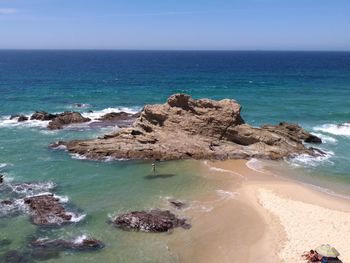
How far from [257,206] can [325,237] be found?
652 centimetres

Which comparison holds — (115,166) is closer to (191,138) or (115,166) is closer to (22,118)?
(191,138)

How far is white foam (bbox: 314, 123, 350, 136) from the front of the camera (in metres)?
60.5

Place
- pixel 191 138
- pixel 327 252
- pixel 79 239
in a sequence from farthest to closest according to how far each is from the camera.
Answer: pixel 191 138 → pixel 79 239 → pixel 327 252

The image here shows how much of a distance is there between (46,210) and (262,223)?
1544 centimetres

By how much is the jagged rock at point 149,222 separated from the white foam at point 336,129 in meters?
36.1

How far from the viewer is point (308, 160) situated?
46.8m

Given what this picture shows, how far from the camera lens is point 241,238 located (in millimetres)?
29609

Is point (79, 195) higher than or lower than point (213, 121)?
lower

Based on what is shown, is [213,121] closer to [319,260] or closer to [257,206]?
[257,206]

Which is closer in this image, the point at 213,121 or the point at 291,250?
the point at 291,250

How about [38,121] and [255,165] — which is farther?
[38,121]

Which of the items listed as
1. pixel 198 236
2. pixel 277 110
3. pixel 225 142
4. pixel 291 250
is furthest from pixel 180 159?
pixel 277 110

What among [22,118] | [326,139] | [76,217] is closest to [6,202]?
[76,217]

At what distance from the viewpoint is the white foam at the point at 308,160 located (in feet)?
149
